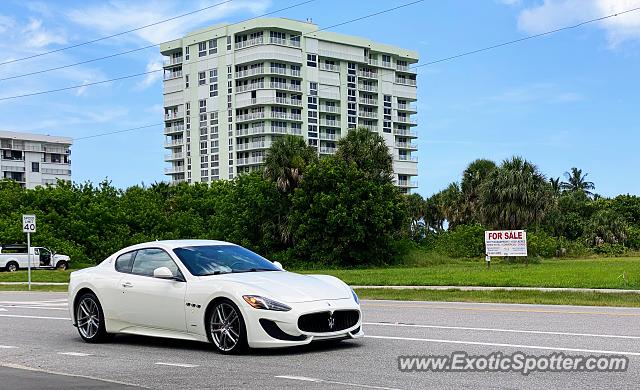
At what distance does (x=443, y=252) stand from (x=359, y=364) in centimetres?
6472

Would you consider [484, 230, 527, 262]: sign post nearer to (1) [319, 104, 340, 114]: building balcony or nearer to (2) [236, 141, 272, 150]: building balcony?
(2) [236, 141, 272, 150]: building balcony

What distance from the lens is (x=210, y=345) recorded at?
1111 cm

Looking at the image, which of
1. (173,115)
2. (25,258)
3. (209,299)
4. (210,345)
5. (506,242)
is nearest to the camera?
(209,299)

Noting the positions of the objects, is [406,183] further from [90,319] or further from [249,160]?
[90,319]

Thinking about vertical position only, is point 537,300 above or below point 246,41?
below

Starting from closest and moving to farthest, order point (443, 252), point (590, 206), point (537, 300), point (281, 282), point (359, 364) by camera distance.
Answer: point (359, 364), point (281, 282), point (537, 300), point (443, 252), point (590, 206)

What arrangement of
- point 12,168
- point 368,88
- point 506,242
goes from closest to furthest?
point 506,242, point 368,88, point 12,168

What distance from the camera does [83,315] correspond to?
12.4 metres

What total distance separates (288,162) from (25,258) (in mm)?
20757

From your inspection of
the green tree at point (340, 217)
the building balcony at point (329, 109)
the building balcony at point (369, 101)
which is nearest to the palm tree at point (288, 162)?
the green tree at point (340, 217)

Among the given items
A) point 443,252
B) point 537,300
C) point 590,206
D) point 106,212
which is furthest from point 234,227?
point 537,300

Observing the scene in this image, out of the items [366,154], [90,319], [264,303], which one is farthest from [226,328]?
[366,154]

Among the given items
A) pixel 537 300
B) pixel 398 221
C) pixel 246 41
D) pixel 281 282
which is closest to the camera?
pixel 281 282

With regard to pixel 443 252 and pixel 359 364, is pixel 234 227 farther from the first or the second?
pixel 359 364
